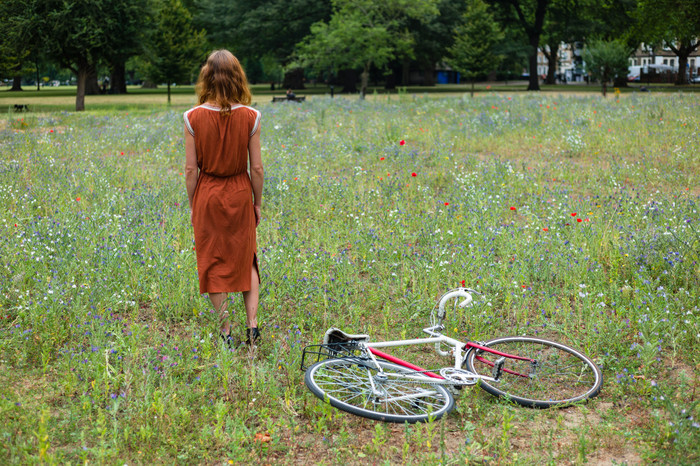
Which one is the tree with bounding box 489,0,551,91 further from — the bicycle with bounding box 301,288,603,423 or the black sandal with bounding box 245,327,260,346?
the black sandal with bounding box 245,327,260,346

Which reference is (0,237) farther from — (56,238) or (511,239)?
(511,239)

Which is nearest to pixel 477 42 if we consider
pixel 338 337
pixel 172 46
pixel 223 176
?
pixel 172 46

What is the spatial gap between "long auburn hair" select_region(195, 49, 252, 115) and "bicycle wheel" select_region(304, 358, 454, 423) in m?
1.94

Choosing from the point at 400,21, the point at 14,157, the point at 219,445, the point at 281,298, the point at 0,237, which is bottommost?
the point at 219,445

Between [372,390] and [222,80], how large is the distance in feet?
7.71

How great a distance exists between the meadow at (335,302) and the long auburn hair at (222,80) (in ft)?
5.68

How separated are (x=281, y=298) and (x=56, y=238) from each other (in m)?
2.50

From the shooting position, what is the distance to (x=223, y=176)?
4.54m

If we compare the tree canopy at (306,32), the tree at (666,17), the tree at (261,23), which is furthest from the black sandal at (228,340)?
the tree at (261,23)

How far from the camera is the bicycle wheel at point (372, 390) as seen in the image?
12.2 feet

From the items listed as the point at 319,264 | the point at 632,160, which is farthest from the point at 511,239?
the point at 632,160

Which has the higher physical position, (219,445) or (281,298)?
(281,298)

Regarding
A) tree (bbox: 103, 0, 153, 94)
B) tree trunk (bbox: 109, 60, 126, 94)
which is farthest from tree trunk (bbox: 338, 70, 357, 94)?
tree trunk (bbox: 109, 60, 126, 94)

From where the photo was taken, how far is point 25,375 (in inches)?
165
